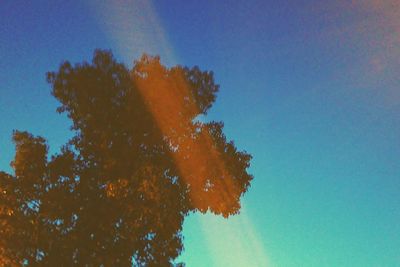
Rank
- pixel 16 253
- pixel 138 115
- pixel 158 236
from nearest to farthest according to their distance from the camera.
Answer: pixel 16 253 < pixel 158 236 < pixel 138 115

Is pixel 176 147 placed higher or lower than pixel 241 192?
higher

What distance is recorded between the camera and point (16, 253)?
1898cm

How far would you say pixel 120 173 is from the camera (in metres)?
20.7

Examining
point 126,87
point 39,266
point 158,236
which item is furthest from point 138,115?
point 39,266

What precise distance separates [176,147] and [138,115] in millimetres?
2584

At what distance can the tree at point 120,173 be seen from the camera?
1961 cm

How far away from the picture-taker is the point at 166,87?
22.3 metres

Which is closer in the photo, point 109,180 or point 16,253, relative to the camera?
point 16,253

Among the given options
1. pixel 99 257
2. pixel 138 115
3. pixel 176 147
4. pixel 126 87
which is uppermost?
pixel 126 87

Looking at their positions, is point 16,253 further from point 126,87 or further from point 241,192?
point 241,192

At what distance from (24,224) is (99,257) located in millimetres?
3729

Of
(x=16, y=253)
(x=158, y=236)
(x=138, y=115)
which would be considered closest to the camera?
(x=16, y=253)

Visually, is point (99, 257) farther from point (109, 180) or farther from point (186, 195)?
point (186, 195)

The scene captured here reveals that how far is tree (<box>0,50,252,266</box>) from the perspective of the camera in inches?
772
